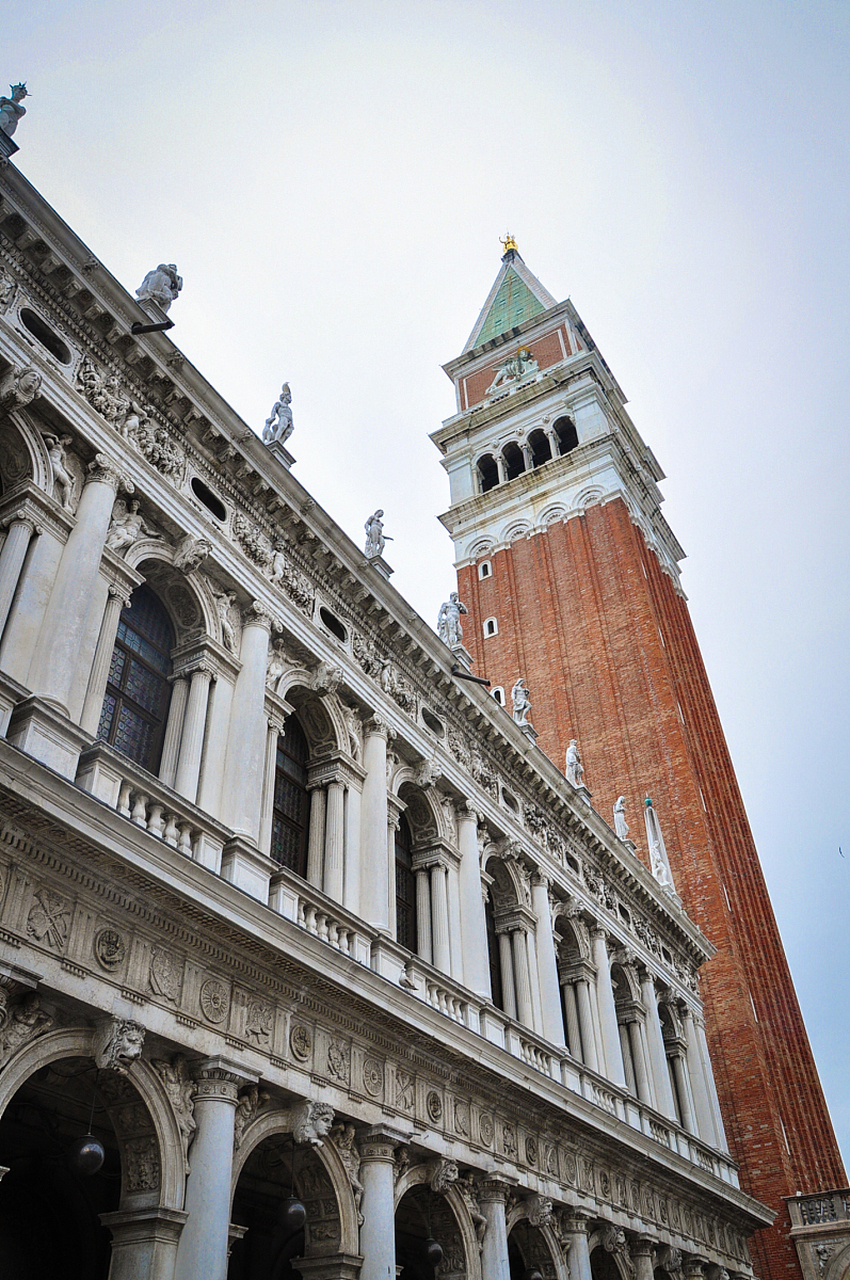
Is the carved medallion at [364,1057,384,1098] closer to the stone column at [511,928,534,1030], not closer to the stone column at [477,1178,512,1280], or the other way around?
the stone column at [477,1178,512,1280]

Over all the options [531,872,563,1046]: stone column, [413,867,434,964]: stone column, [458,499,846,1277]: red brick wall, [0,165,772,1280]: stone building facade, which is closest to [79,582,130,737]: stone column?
[0,165,772,1280]: stone building facade

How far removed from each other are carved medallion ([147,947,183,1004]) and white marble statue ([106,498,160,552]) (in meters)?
5.00

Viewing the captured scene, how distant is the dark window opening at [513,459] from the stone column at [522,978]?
3073cm

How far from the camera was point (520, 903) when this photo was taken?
19719 mm

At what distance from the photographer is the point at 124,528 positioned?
43.0 ft

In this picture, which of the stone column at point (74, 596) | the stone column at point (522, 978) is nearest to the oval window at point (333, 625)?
the stone column at point (74, 596)

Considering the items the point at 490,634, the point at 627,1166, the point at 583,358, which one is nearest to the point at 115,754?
the point at 627,1166

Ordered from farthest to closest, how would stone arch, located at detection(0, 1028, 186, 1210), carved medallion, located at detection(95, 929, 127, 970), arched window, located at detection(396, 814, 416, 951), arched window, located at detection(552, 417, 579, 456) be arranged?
1. arched window, located at detection(552, 417, 579, 456)
2. arched window, located at detection(396, 814, 416, 951)
3. carved medallion, located at detection(95, 929, 127, 970)
4. stone arch, located at detection(0, 1028, 186, 1210)

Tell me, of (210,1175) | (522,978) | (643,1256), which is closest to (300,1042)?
(210,1175)

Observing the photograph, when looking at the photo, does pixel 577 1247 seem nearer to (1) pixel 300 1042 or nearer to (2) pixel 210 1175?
(1) pixel 300 1042

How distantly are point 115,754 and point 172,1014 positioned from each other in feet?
8.47

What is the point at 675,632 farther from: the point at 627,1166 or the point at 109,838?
the point at 109,838

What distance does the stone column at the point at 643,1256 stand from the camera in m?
18.4

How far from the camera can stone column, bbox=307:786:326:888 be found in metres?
14.8
